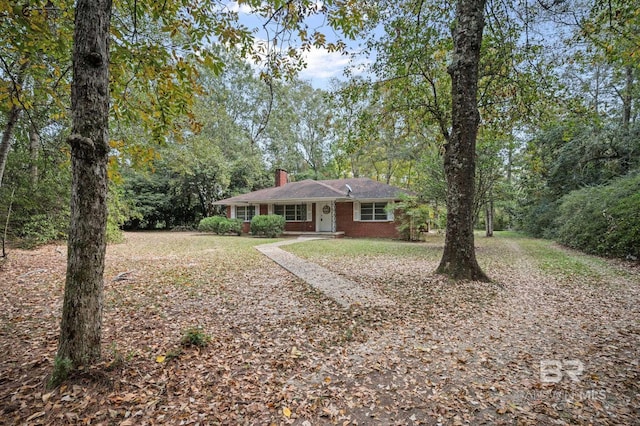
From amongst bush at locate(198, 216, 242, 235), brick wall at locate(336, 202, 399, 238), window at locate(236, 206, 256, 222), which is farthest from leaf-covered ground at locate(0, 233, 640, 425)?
window at locate(236, 206, 256, 222)

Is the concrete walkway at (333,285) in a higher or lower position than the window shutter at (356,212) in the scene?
lower

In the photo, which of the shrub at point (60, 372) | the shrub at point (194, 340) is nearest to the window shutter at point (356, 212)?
the shrub at point (194, 340)

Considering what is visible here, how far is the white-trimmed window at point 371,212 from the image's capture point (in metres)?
18.2

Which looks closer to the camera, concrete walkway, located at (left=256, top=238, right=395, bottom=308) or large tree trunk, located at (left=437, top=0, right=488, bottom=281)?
concrete walkway, located at (left=256, top=238, right=395, bottom=308)

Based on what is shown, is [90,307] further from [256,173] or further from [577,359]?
[256,173]

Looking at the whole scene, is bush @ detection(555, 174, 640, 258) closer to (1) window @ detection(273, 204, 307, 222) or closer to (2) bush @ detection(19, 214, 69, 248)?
(1) window @ detection(273, 204, 307, 222)

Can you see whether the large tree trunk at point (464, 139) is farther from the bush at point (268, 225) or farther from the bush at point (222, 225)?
the bush at point (222, 225)

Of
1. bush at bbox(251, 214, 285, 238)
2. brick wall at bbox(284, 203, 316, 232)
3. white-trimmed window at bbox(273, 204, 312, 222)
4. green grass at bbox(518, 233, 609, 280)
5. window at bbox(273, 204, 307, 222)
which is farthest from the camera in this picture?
window at bbox(273, 204, 307, 222)

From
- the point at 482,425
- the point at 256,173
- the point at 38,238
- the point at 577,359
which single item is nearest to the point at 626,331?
the point at 577,359

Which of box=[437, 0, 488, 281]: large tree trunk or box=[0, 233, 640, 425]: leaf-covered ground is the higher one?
box=[437, 0, 488, 281]: large tree trunk

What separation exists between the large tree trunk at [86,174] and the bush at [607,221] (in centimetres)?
1230

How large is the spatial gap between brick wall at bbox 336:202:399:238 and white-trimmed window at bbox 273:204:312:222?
7.08 feet

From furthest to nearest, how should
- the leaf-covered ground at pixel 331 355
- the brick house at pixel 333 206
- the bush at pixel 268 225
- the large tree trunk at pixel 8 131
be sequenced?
1. the bush at pixel 268 225
2. the brick house at pixel 333 206
3. the large tree trunk at pixel 8 131
4. the leaf-covered ground at pixel 331 355

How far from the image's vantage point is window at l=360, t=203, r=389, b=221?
1823cm
